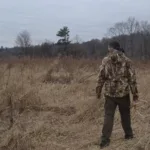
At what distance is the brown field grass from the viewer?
21.7 feet

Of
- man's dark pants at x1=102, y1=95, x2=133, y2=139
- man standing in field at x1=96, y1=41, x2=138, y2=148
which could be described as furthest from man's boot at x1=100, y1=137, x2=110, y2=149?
man standing in field at x1=96, y1=41, x2=138, y2=148

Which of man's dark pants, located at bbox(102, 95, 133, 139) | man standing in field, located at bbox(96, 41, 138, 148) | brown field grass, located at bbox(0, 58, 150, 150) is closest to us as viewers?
man standing in field, located at bbox(96, 41, 138, 148)

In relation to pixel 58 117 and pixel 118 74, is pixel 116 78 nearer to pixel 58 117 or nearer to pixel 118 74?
pixel 118 74

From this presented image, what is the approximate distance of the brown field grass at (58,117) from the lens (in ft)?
21.7

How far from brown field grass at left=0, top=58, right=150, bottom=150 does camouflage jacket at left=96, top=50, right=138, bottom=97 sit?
806mm

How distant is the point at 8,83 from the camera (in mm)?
10188

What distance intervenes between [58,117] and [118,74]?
3.33 metres

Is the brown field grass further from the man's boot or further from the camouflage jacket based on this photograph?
the camouflage jacket

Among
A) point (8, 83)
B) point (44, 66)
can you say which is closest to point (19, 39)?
point (44, 66)

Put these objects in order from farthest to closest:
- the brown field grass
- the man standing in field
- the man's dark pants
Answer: the brown field grass, the man's dark pants, the man standing in field

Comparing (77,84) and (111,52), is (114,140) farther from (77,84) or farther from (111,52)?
(77,84)

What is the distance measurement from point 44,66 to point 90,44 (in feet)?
155

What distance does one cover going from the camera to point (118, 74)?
20.7 ft

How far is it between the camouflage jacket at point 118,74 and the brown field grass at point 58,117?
81 cm
